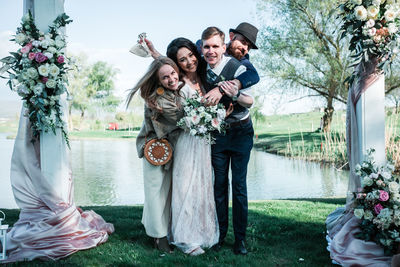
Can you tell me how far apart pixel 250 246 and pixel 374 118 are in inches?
67.1

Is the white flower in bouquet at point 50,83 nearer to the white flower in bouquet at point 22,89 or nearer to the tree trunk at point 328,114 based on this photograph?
the white flower in bouquet at point 22,89

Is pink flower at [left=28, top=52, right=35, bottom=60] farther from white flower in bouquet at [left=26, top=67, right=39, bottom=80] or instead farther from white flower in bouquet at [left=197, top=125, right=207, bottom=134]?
white flower in bouquet at [left=197, top=125, right=207, bottom=134]

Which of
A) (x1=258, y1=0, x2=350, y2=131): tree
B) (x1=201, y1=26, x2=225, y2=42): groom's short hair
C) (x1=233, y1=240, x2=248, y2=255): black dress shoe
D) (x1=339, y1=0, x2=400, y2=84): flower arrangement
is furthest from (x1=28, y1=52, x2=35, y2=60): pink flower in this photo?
(x1=258, y1=0, x2=350, y2=131): tree

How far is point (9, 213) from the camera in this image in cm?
503

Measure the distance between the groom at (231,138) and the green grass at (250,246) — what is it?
0.85 feet

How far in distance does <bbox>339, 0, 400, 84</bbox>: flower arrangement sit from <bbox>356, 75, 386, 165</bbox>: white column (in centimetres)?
21

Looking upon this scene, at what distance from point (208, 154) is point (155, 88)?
0.78 metres

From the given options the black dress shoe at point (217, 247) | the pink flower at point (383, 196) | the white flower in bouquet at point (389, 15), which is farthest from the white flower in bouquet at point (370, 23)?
the black dress shoe at point (217, 247)

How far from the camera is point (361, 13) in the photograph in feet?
10.8

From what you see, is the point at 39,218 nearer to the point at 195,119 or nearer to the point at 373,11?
the point at 195,119

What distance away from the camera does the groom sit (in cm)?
322

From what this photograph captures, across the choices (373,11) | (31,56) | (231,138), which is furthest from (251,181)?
(31,56)

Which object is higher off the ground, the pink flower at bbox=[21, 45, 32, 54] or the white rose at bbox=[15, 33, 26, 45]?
the white rose at bbox=[15, 33, 26, 45]

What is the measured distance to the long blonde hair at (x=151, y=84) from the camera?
10.9 ft
